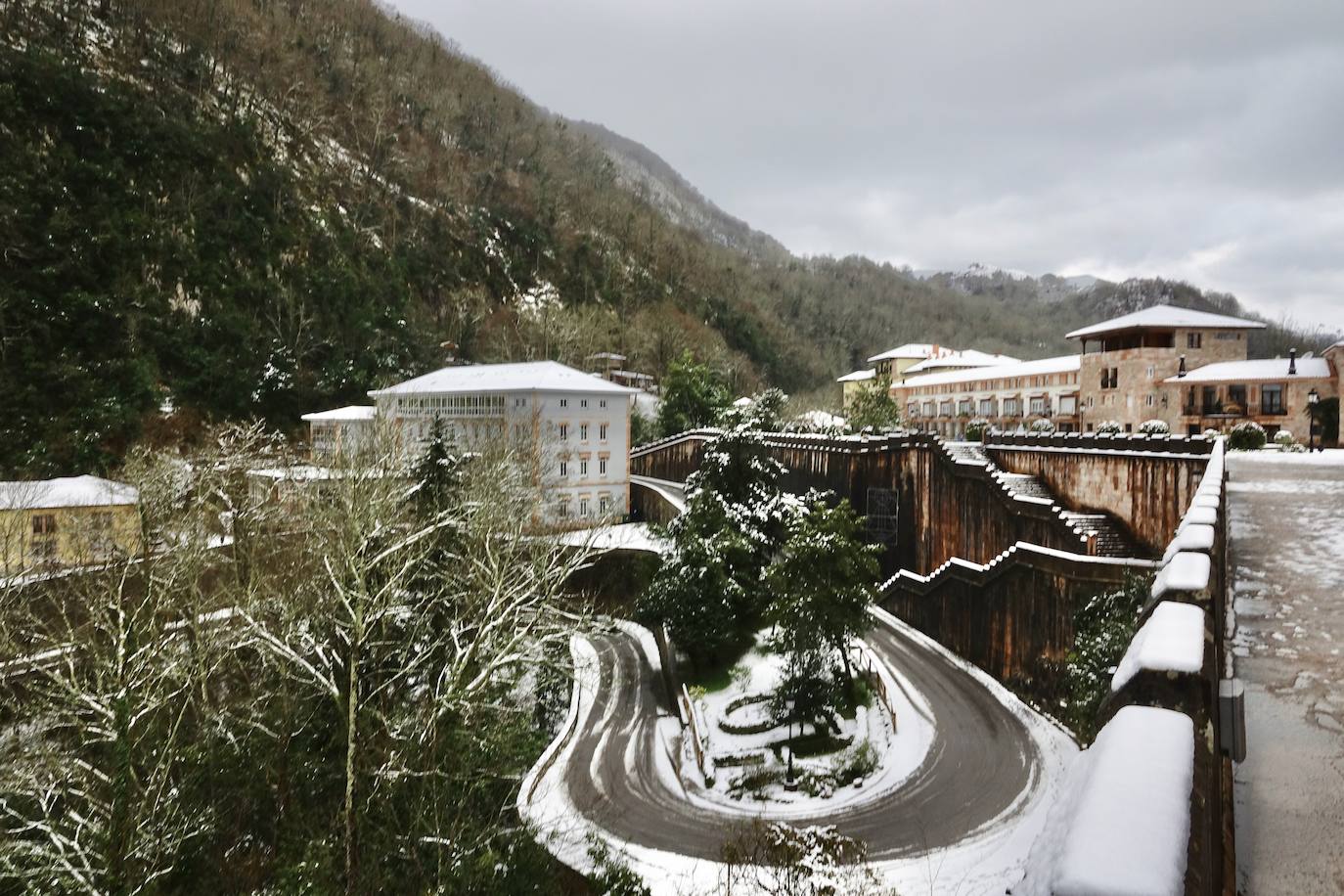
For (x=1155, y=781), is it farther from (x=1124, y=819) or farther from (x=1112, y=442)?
(x=1112, y=442)

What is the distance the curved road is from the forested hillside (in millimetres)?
25311

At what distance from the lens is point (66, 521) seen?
846 inches

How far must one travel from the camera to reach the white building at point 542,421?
28.8 m

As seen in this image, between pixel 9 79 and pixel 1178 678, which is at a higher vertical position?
pixel 9 79

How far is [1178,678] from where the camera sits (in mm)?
1909

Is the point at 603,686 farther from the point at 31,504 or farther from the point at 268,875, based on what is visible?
the point at 31,504

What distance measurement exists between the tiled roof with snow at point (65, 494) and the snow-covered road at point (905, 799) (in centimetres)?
1747

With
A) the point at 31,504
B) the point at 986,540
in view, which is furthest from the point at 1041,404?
the point at 31,504

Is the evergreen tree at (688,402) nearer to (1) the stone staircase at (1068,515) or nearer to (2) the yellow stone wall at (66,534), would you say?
(1) the stone staircase at (1068,515)

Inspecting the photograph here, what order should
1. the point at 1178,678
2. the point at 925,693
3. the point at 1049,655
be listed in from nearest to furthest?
the point at 1178,678 < the point at 1049,655 < the point at 925,693

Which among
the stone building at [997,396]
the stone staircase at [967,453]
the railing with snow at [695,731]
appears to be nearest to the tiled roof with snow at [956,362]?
the stone building at [997,396]

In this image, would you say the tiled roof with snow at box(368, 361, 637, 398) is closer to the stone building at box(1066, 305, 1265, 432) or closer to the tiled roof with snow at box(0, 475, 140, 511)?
the tiled roof with snow at box(0, 475, 140, 511)

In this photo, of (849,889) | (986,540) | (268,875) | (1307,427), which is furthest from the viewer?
(1307,427)

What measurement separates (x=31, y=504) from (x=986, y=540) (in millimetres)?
29460
